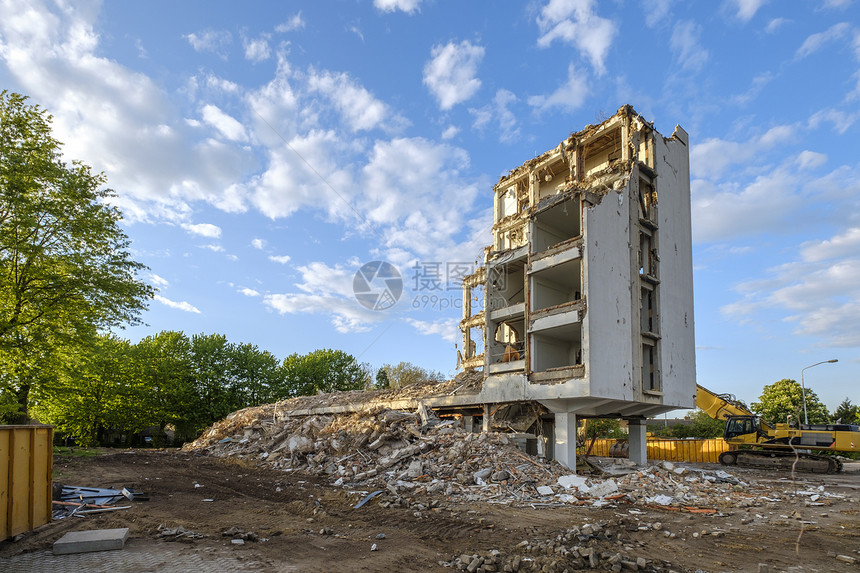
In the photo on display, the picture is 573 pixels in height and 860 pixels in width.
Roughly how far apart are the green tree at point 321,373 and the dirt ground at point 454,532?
33.8 metres

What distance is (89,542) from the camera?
Result: 805 centimetres

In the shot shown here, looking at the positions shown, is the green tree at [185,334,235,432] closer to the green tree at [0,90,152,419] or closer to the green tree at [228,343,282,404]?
the green tree at [228,343,282,404]

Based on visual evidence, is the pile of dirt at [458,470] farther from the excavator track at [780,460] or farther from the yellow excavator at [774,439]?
the yellow excavator at [774,439]

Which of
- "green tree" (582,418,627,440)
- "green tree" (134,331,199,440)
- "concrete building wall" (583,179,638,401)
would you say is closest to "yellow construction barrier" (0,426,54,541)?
"concrete building wall" (583,179,638,401)

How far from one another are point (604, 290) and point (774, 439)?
598 inches

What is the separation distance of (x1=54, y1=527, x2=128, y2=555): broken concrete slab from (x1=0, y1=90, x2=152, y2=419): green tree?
48.1 feet

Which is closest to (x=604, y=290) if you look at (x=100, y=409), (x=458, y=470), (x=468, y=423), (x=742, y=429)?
(x=468, y=423)

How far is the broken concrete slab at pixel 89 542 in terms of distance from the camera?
8.02 meters

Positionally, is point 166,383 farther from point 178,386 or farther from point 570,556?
point 570,556

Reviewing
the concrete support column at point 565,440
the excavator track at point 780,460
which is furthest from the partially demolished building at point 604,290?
the excavator track at point 780,460

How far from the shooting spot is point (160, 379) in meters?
42.4

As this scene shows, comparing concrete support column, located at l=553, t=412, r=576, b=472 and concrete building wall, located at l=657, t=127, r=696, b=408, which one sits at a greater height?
concrete building wall, located at l=657, t=127, r=696, b=408

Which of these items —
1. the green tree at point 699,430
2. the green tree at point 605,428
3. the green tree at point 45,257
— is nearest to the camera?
the green tree at point 45,257

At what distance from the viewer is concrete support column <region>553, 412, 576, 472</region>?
20078mm
